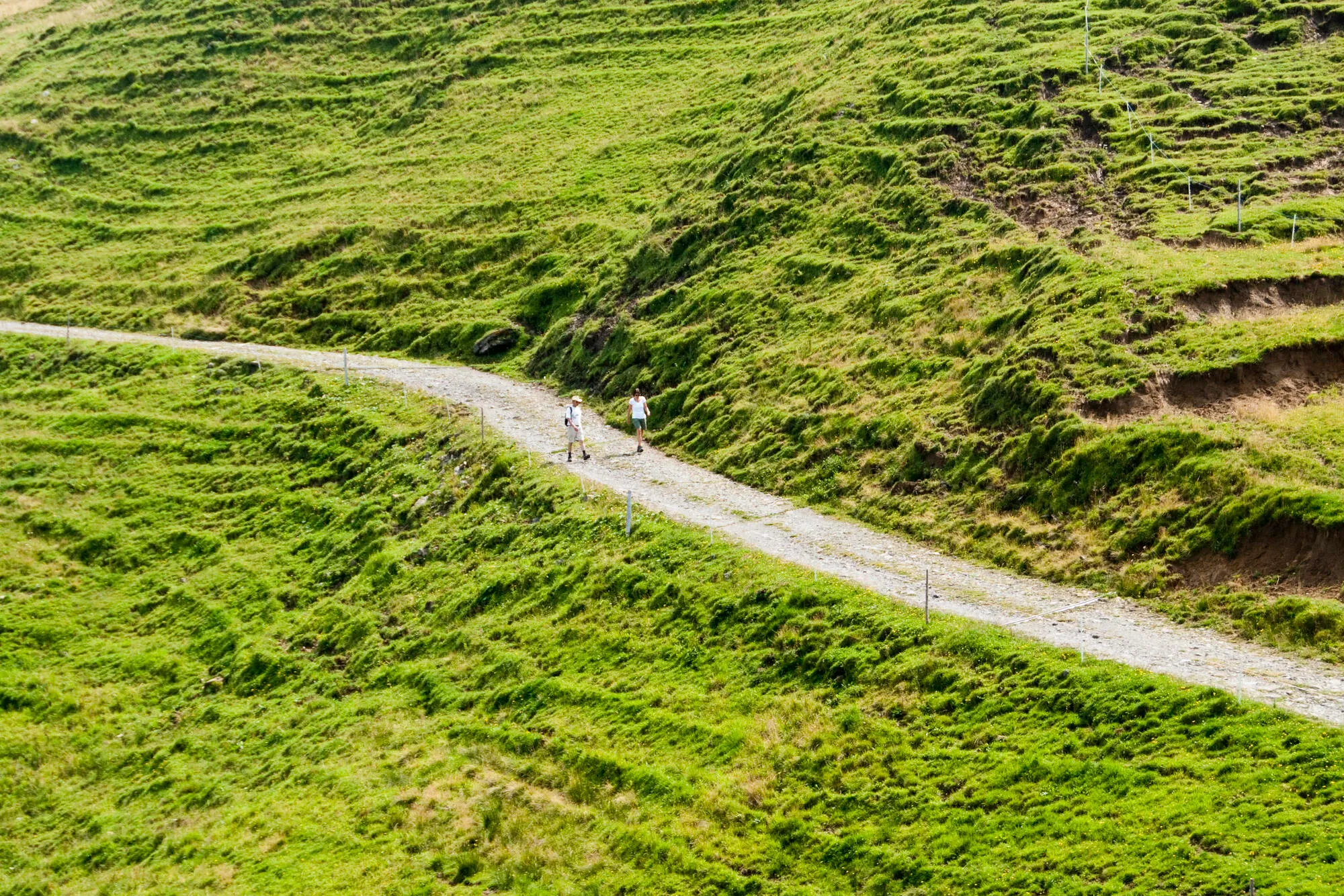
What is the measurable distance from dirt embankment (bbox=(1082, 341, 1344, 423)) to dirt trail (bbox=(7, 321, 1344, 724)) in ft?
20.1

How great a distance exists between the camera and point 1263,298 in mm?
33219

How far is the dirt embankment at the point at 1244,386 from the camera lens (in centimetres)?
2970

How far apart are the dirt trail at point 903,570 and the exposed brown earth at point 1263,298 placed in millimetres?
10468

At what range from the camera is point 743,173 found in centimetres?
5522

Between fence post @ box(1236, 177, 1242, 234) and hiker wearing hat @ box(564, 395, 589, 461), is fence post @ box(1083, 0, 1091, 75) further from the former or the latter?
hiker wearing hat @ box(564, 395, 589, 461)

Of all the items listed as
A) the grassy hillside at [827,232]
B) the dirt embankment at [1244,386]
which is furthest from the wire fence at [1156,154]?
the dirt embankment at [1244,386]

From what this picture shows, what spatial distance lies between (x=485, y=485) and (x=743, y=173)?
22.0 metres

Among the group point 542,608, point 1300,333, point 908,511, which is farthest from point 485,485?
point 1300,333

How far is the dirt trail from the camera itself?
2225 centimetres

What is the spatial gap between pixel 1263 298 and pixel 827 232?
18.6 meters

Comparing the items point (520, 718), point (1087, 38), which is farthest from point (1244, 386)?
point (1087, 38)

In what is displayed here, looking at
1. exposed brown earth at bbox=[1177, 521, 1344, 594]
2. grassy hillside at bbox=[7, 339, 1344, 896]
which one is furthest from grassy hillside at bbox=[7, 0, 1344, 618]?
grassy hillside at bbox=[7, 339, 1344, 896]

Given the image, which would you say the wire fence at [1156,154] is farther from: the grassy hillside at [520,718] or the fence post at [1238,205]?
the grassy hillside at [520,718]

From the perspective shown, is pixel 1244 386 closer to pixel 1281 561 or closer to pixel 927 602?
pixel 1281 561
